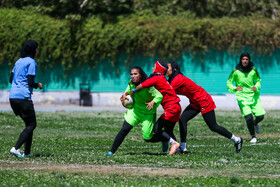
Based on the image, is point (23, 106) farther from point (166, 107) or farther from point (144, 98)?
point (166, 107)

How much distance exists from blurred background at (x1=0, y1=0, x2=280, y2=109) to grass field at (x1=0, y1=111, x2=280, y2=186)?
16.2 m

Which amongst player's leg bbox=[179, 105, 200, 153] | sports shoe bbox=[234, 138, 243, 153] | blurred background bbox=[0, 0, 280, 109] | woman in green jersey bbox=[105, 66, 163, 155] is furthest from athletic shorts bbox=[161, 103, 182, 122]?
blurred background bbox=[0, 0, 280, 109]

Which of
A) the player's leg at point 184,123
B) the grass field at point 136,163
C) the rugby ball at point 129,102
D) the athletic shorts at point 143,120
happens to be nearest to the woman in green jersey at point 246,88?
the grass field at point 136,163

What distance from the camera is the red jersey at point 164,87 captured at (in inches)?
428

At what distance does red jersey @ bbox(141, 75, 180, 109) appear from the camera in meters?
10.9

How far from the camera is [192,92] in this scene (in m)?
11.8

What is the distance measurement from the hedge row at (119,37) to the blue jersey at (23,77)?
2152 centimetres

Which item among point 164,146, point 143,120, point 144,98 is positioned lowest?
point 164,146

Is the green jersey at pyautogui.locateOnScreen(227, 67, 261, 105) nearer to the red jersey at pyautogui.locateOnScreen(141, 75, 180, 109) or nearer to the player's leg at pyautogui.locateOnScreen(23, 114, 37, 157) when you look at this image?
the red jersey at pyautogui.locateOnScreen(141, 75, 180, 109)

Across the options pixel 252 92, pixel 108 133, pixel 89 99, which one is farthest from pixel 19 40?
pixel 252 92

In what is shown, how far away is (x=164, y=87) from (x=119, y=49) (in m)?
21.6

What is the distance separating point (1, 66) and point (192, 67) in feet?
32.8

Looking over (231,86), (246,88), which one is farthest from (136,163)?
(246,88)

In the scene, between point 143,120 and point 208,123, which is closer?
point 143,120
